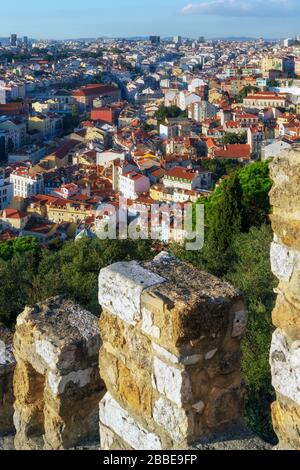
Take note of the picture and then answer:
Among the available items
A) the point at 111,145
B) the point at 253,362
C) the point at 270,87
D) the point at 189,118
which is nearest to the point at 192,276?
the point at 253,362

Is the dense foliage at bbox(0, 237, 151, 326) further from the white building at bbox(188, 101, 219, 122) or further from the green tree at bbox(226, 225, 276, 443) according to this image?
the white building at bbox(188, 101, 219, 122)

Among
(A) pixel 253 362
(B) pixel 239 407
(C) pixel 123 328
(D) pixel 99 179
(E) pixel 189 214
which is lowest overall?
(D) pixel 99 179

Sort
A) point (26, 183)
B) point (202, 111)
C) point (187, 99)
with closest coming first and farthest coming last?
1. point (26, 183)
2. point (202, 111)
3. point (187, 99)

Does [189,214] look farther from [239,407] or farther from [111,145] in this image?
[111,145]

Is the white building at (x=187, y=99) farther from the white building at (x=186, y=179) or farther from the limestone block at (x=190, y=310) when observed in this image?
the limestone block at (x=190, y=310)

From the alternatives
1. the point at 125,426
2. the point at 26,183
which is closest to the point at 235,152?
the point at 26,183

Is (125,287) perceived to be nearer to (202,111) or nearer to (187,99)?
(202,111)

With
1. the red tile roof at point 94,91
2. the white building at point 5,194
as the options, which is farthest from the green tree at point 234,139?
the red tile roof at point 94,91
